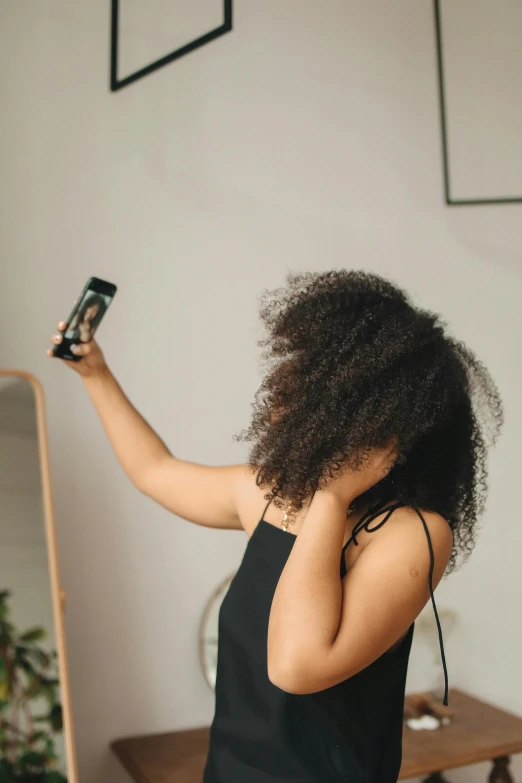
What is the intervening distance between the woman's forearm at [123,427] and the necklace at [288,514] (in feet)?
0.96

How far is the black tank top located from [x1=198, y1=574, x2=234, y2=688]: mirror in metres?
0.71

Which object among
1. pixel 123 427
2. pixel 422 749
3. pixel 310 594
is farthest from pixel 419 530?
pixel 422 749

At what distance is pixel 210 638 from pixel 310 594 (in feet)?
3.25

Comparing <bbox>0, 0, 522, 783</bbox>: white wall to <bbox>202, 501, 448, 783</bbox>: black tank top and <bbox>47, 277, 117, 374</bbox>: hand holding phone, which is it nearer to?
<bbox>47, 277, 117, 374</bbox>: hand holding phone

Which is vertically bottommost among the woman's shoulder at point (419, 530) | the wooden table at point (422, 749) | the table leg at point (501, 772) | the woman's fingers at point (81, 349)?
the table leg at point (501, 772)

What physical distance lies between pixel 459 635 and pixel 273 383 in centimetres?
140

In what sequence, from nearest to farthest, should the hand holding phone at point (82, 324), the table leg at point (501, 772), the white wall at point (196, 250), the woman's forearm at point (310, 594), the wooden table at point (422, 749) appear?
the woman's forearm at point (310, 594), the hand holding phone at point (82, 324), the wooden table at point (422, 749), the white wall at point (196, 250), the table leg at point (501, 772)

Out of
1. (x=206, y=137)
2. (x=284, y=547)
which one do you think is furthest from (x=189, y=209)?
(x=284, y=547)

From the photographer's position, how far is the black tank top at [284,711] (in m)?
0.93

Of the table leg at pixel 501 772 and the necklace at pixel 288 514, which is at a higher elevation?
the necklace at pixel 288 514

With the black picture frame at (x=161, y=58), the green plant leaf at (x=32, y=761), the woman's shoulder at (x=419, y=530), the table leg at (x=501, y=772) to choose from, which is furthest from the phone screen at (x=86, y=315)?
the table leg at (x=501, y=772)

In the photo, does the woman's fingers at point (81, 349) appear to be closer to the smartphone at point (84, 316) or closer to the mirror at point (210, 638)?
the smartphone at point (84, 316)

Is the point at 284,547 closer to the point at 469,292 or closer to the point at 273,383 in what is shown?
the point at 273,383

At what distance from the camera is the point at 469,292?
2.14 m
